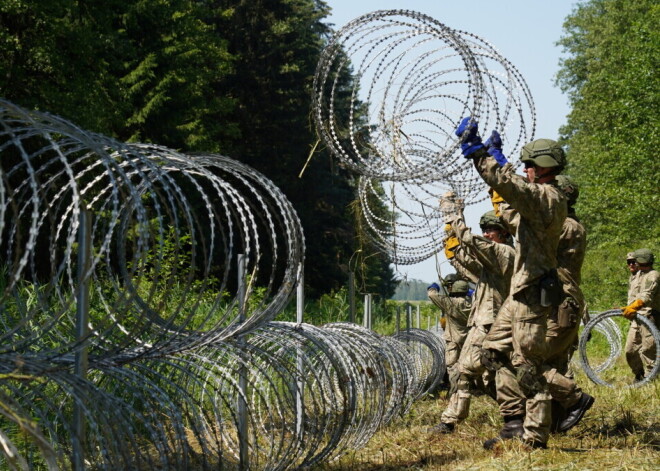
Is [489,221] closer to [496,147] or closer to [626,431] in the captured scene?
[496,147]

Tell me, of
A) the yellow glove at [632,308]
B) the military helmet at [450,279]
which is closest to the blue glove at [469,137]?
the military helmet at [450,279]

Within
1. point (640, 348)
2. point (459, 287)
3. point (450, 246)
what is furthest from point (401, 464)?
point (640, 348)

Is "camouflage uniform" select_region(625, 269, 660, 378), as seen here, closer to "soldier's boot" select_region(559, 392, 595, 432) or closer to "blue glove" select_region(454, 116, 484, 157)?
"soldier's boot" select_region(559, 392, 595, 432)

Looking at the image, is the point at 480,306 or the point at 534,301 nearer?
the point at 534,301

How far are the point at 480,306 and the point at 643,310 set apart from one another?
5774 millimetres

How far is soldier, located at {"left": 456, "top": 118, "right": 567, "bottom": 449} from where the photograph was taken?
6.12 metres

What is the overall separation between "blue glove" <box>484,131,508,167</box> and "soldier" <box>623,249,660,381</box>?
6.66 metres

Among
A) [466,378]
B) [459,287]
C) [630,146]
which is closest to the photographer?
[466,378]

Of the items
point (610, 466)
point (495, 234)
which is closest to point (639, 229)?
point (495, 234)

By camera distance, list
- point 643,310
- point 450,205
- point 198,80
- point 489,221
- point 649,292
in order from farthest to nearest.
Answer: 1. point 198,80
2. point 643,310
3. point 649,292
4. point 489,221
5. point 450,205

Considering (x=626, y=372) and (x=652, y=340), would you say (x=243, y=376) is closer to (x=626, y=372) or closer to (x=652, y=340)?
(x=652, y=340)

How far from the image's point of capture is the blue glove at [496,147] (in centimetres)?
664

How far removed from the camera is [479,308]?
8.27 meters

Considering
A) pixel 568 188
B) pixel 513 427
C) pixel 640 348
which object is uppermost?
pixel 568 188
